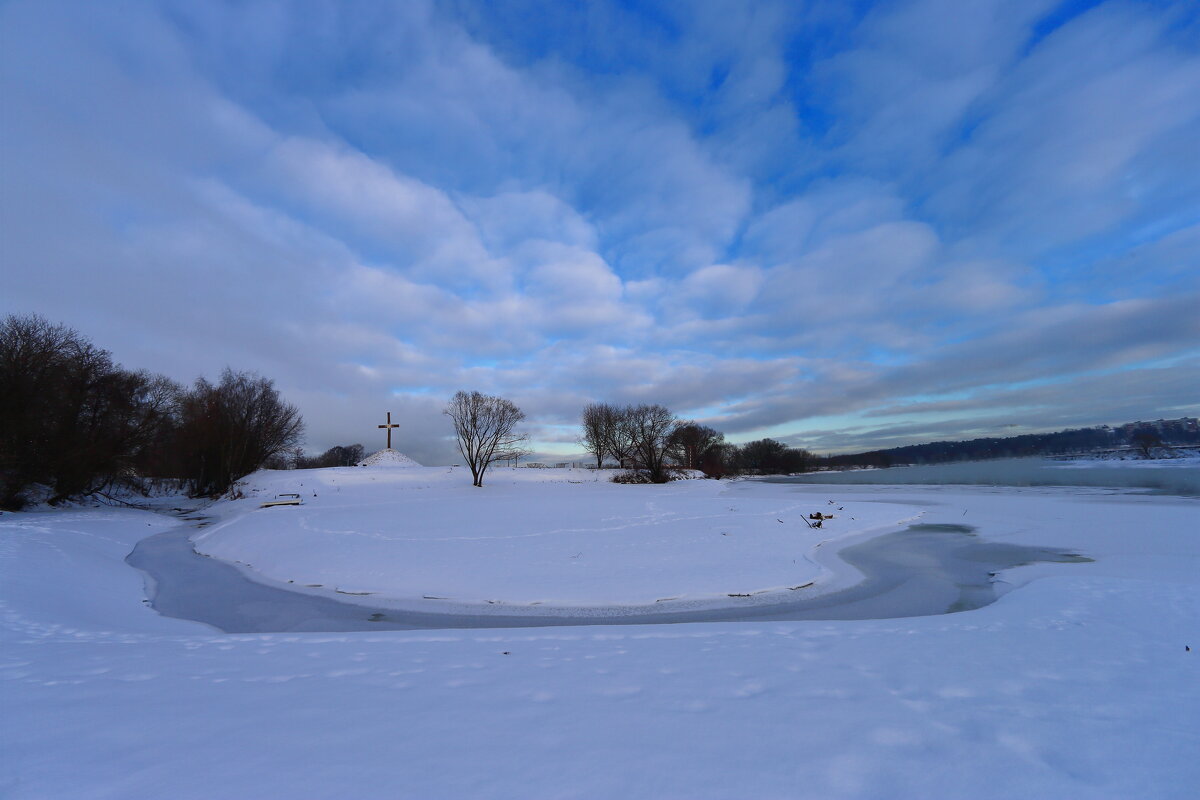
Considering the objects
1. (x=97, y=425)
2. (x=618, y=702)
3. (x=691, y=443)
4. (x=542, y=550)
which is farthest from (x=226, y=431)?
(x=691, y=443)

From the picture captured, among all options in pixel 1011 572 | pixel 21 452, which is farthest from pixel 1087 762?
pixel 21 452

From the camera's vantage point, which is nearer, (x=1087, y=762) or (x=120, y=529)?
(x=1087, y=762)

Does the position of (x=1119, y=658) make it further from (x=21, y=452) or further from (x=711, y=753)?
(x=21, y=452)

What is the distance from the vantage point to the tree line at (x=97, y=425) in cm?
2125

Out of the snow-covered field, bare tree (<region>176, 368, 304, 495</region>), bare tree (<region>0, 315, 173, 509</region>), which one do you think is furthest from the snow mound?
the snow-covered field

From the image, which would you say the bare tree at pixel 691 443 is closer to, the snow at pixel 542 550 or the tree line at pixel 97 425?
the snow at pixel 542 550

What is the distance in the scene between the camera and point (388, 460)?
144ft

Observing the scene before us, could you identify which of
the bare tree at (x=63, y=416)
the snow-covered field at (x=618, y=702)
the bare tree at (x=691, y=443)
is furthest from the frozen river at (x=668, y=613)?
the bare tree at (x=691, y=443)

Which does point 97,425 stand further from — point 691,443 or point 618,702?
point 691,443

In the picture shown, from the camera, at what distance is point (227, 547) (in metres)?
15.2

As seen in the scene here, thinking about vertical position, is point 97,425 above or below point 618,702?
above

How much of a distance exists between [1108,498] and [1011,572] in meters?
20.3

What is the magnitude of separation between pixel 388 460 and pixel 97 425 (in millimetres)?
20361

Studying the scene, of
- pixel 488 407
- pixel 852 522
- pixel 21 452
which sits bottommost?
pixel 852 522
